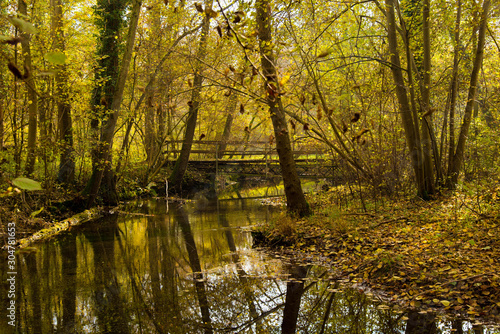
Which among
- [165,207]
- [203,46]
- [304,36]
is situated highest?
[203,46]

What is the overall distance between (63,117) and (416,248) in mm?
8627

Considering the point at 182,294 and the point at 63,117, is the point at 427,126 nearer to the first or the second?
the point at 182,294

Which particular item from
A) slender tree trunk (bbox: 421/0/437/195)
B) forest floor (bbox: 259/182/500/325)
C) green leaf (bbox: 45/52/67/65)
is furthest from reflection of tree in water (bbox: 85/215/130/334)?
slender tree trunk (bbox: 421/0/437/195)

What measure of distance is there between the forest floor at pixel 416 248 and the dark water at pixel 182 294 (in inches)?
11.8

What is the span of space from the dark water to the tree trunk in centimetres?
298

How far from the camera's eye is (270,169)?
2103cm

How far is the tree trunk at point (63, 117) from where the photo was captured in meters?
8.66

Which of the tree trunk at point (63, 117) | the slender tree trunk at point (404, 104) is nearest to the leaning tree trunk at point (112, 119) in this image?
the tree trunk at point (63, 117)

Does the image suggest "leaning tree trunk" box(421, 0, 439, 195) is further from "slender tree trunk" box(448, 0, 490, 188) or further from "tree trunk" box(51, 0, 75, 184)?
"tree trunk" box(51, 0, 75, 184)

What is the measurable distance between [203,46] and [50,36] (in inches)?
190

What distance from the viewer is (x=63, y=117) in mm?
10062

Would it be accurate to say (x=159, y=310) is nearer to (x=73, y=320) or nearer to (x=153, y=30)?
(x=73, y=320)

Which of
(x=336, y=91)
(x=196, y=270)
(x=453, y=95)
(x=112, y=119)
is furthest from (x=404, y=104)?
(x=112, y=119)

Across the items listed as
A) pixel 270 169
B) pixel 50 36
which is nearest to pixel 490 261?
pixel 50 36
